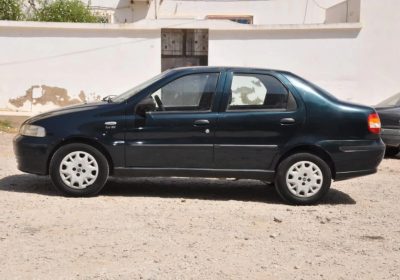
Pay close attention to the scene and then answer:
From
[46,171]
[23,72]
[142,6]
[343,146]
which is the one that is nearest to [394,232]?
[343,146]

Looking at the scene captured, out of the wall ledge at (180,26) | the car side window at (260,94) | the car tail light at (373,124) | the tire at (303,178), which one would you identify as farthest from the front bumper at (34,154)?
the wall ledge at (180,26)

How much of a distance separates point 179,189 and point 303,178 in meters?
1.67

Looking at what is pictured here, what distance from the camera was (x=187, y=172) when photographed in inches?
265

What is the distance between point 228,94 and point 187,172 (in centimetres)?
103

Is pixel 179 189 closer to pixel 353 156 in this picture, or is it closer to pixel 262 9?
pixel 353 156

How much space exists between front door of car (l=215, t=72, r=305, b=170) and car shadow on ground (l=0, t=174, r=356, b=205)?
61 centimetres

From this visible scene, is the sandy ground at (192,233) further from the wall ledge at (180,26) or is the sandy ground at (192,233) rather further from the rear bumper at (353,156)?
the wall ledge at (180,26)

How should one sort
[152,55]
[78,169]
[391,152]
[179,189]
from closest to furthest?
[78,169]
[179,189]
[391,152]
[152,55]

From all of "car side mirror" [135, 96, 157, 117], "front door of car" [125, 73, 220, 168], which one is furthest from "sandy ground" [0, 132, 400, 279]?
"car side mirror" [135, 96, 157, 117]

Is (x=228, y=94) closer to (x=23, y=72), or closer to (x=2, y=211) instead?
(x=2, y=211)

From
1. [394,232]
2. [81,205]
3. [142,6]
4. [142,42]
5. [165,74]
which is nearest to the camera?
[394,232]

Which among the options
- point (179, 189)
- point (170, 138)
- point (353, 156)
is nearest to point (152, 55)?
point (179, 189)

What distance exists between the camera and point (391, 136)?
10227 mm

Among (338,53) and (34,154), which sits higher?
(338,53)
